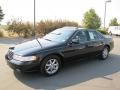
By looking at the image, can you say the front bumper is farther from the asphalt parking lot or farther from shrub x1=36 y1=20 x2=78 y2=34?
shrub x1=36 y1=20 x2=78 y2=34

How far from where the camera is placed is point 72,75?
258 inches

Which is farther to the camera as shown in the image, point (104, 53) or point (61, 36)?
point (104, 53)

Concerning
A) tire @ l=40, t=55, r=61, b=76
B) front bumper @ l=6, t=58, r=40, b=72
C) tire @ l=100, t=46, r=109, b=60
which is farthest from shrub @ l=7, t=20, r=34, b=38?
front bumper @ l=6, t=58, r=40, b=72

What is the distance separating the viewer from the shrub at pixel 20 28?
18.8m

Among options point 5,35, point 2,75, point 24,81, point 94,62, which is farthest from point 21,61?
point 5,35

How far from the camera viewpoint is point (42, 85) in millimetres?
5641

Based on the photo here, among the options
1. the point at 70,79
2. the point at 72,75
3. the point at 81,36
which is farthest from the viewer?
the point at 81,36

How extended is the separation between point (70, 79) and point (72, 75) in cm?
40

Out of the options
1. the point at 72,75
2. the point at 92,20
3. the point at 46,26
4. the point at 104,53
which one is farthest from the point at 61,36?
the point at 92,20

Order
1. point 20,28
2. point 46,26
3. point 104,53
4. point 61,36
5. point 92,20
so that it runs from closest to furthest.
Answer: point 61,36 → point 104,53 → point 20,28 → point 46,26 → point 92,20

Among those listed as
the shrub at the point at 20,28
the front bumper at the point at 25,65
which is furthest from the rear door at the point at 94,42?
the shrub at the point at 20,28

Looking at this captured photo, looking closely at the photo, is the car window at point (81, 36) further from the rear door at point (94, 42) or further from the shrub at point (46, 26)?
the shrub at point (46, 26)

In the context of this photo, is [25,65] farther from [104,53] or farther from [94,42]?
[104,53]

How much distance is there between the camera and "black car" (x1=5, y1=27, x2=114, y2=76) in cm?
597
